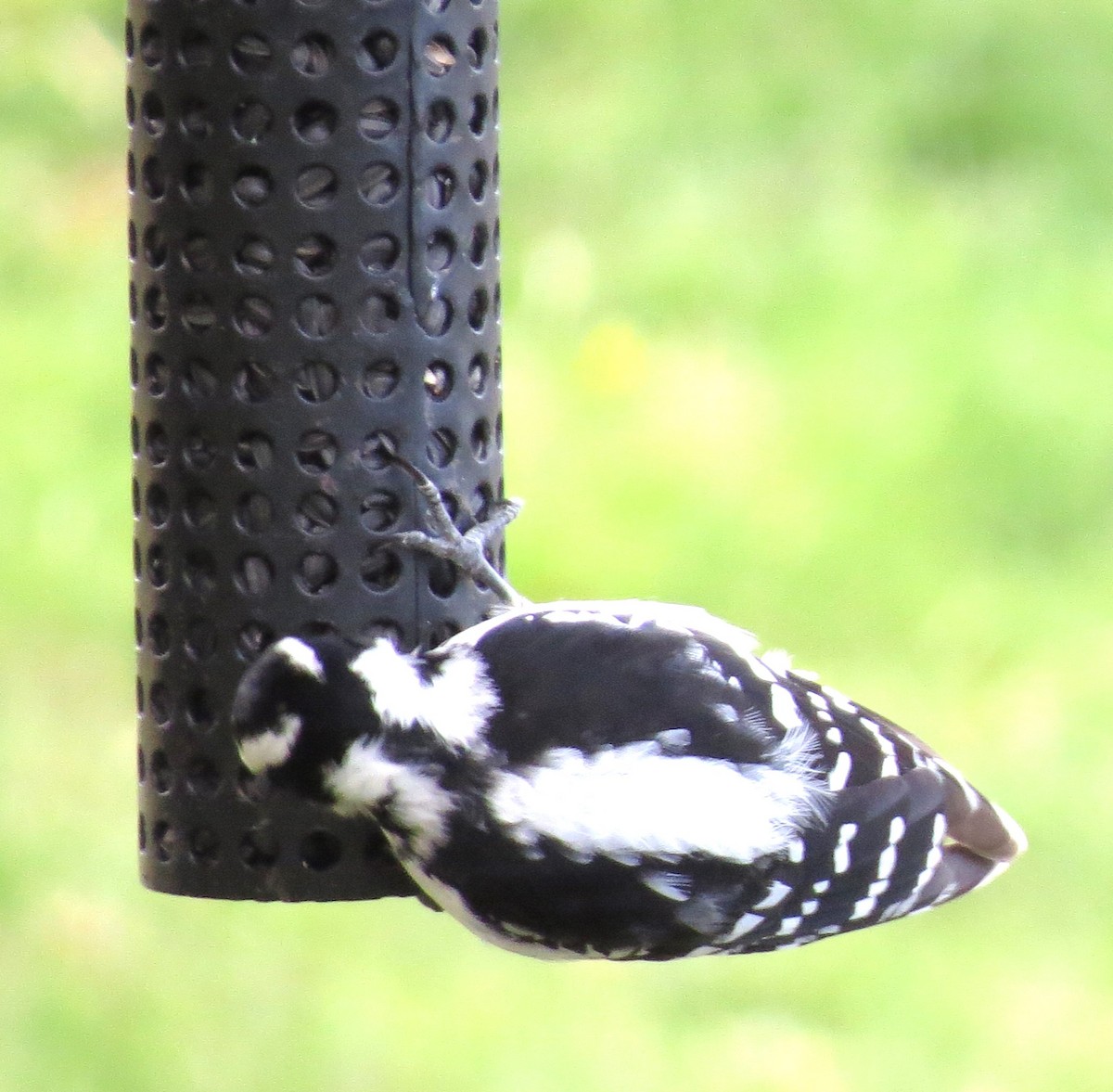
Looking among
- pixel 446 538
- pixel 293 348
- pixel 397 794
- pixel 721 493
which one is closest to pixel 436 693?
pixel 397 794

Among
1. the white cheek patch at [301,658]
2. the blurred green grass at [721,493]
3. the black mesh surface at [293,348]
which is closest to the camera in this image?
the white cheek patch at [301,658]

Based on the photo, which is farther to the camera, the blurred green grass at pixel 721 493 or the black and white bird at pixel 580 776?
the blurred green grass at pixel 721 493

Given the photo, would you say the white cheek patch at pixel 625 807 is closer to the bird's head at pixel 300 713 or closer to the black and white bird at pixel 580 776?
the black and white bird at pixel 580 776

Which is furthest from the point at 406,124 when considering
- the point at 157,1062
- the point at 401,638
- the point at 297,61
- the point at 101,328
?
the point at 101,328

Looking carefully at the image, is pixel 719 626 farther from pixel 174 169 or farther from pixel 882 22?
pixel 882 22

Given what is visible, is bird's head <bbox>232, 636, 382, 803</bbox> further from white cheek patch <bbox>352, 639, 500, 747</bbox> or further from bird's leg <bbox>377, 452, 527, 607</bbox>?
bird's leg <bbox>377, 452, 527, 607</bbox>

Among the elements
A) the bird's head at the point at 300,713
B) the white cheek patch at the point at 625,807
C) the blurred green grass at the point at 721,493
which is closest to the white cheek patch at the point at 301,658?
the bird's head at the point at 300,713
